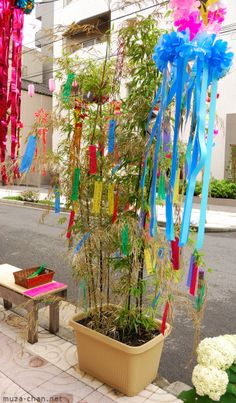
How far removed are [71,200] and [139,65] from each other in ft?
3.10

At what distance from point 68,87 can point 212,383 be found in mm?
1883

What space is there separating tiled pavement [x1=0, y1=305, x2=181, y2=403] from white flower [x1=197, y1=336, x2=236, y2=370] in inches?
23.4

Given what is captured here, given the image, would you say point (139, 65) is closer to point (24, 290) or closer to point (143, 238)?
point (143, 238)

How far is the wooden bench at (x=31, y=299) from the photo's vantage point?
2.72m

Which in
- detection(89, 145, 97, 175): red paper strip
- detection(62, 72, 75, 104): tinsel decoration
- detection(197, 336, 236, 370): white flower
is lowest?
detection(197, 336, 236, 370): white flower

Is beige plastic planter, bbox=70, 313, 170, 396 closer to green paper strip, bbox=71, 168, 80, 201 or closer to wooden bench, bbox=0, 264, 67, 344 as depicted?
wooden bench, bbox=0, 264, 67, 344

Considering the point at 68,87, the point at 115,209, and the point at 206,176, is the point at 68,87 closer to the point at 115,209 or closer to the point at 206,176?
the point at 115,209

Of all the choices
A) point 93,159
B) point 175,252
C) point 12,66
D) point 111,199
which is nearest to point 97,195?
point 111,199

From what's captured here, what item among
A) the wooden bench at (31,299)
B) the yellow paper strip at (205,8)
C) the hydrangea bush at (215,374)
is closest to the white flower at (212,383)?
the hydrangea bush at (215,374)

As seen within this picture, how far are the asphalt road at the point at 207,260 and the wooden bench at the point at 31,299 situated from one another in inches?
A: 13.6

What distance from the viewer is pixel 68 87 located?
222cm

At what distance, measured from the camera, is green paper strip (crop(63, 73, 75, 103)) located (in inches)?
86.7

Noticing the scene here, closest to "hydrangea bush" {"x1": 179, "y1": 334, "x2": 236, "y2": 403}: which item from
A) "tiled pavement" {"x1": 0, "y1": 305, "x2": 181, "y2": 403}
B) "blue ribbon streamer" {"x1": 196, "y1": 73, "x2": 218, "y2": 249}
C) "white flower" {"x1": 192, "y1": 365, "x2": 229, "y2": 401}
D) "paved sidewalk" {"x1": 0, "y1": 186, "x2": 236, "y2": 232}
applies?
"white flower" {"x1": 192, "y1": 365, "x2": 229, "y2": 401}

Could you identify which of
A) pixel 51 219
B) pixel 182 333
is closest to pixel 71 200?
pixel 182 333
